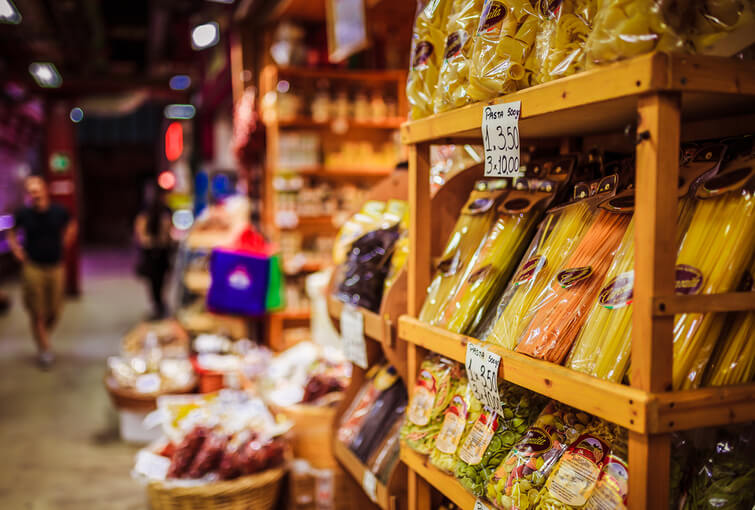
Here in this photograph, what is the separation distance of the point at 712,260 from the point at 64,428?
4538mm

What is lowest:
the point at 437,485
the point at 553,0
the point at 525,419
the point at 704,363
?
the point at 437,485

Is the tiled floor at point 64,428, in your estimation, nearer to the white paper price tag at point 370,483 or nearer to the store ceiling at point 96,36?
the white paper price tag at point 370,483

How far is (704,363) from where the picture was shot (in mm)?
972

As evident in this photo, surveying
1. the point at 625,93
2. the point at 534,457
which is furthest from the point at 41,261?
the point at 625,93

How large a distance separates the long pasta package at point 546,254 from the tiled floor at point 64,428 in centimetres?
265

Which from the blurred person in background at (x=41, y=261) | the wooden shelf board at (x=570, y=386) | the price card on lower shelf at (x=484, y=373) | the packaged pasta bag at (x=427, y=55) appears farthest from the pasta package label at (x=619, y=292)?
the blurred person in background at (x=41, y=261)

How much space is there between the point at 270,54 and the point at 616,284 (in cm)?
542

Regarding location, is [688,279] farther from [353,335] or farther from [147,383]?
[147,383]

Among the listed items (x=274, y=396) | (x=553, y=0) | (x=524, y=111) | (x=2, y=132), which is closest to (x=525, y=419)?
(x=524, y=111)

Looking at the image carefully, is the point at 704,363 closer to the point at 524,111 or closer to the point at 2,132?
the point at 524,111

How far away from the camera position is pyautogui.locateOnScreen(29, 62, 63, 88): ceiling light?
31.8ft

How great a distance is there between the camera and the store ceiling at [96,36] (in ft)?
29.2

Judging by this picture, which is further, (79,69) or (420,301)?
(79,69)

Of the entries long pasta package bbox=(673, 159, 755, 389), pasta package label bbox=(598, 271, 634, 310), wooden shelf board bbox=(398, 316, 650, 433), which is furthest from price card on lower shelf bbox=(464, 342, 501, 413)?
long pasta package bbox=(673, 159, 755, 389)
